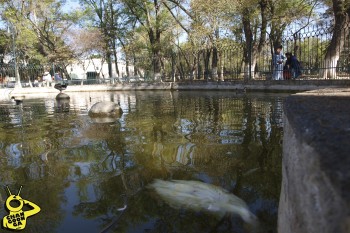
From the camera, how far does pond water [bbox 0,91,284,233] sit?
3.02 m

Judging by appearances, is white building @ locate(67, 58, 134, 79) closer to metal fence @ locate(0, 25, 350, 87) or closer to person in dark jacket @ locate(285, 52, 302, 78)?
metal fence @ locate(0, 25, 350, 87)

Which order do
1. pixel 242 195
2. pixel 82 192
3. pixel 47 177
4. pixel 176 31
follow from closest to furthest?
1. pixel 242 195
2. pixel 82 192
3. pixel 47 177
4. pixel 176 31

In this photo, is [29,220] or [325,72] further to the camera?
[325,72]

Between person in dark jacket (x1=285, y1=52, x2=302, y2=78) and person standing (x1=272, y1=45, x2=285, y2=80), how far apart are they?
532 millimetres

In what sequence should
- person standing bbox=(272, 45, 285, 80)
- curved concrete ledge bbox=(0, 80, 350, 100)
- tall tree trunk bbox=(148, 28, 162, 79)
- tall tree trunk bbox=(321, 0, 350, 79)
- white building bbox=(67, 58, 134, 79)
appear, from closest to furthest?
tall tree trunk bbox=(321, 0, 350, 79)
curved concrete ledge bbox=(0, 80, 350, 100)
person standing bbox=(272, 45, 285, 80)
tall tree trunk bbox=(148, 28, 162, 79)
white building bbox=(67, 58, 134, 79)

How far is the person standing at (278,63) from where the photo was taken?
1627cm

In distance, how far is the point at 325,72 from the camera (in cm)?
1467

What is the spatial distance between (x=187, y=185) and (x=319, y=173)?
2583 millimetres

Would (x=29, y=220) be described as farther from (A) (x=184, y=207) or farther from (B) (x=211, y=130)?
(B) (x=211, y=130)

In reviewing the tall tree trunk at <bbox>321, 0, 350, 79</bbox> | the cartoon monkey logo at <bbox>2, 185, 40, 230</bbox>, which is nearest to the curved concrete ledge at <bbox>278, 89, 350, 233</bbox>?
the cartoon monkey logo at <bbox>2, 185, 40, 230</bbox>

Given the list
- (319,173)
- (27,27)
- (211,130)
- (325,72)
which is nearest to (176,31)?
(27,27)

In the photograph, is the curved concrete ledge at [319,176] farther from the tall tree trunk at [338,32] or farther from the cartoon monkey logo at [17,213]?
the tall tree trunk at [338,32]

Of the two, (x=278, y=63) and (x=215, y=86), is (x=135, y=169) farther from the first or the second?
(x=215, y=86)

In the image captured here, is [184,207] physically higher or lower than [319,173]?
lower
